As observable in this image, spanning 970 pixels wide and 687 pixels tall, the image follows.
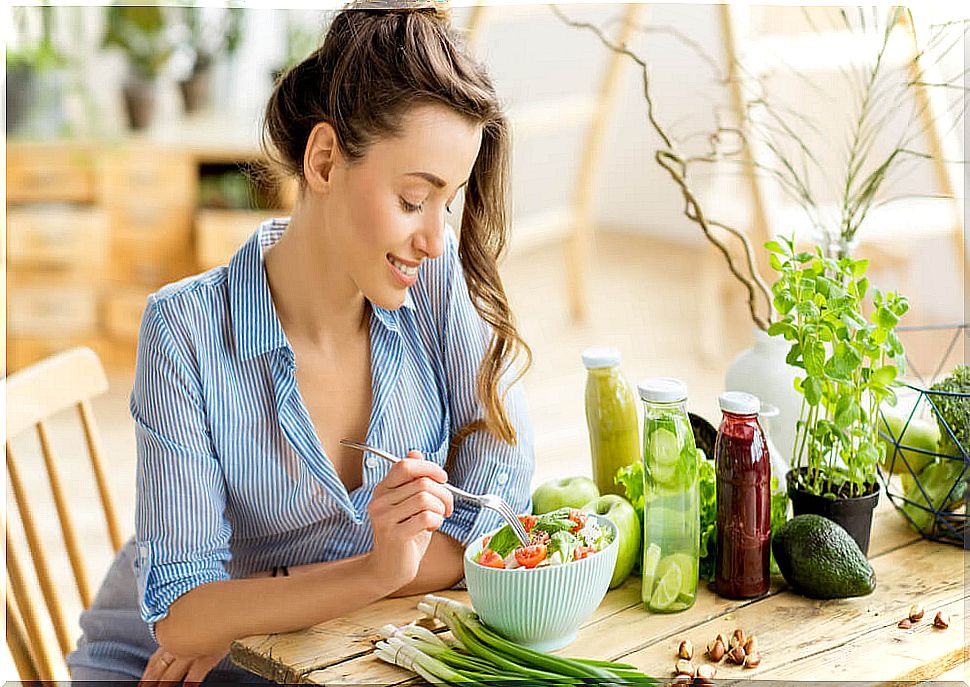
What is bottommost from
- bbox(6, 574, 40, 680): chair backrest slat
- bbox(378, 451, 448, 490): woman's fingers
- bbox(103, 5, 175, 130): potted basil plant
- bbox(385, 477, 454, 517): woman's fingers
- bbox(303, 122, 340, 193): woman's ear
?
bbox(6, 574, 40, 680): chair backrest slat

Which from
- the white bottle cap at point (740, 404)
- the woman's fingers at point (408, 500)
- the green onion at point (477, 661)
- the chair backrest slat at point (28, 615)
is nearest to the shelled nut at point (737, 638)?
the green onion at point (477, 661)

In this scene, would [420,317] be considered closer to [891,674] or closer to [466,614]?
[466,614]

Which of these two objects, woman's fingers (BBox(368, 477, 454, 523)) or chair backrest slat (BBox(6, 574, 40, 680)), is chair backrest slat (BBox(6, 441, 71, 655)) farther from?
woman's fingers (BBox(368, 477, 454, 523))

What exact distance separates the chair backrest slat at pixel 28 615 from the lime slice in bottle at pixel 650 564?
0.88 metres

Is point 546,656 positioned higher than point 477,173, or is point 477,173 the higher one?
point 477,173

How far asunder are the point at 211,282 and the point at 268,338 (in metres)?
0.10

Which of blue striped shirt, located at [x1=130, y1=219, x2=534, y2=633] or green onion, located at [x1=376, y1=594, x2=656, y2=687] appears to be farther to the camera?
blue striped shirt, located at [x1=130, y1=219, x2=534, y2=633]

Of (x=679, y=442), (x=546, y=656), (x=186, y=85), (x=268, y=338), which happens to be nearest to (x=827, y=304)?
(x=679, y=442)

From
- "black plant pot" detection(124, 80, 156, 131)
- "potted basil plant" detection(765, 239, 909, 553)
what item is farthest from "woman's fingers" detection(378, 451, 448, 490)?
"black plant pot" detection(124, 80, 156, 131)

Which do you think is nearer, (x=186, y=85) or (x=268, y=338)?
(x=268, y=338)

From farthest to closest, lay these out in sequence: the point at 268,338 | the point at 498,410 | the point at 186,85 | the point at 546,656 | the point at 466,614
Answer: the point at 186,85 < the point at 498,410 < the point at 268,338 < the point at 466,614 < the point at 546,656

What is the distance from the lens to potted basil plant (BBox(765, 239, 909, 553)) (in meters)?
1.37

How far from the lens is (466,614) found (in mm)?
1300

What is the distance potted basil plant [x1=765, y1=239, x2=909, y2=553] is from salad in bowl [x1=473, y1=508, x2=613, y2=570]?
0.99ft
